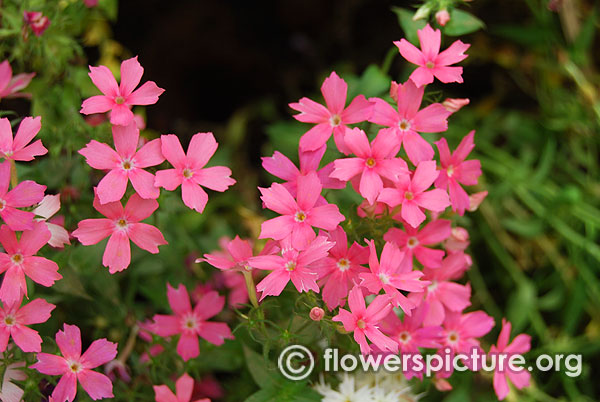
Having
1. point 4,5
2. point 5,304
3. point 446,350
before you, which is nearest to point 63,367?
point 5,304

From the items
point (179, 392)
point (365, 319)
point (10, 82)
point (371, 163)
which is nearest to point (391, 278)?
point (365, 319)

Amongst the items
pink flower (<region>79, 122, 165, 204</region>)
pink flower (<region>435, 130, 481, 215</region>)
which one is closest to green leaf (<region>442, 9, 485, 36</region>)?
pink flower (<region>435, 130, 481, 215</region>)

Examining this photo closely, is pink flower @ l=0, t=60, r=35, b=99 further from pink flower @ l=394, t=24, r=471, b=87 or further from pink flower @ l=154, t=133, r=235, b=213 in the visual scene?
pink flower @ l=394, t=24, r=471, b=87

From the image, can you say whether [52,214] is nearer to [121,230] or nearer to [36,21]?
[121,230]

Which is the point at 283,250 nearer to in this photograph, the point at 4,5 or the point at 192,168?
the point at 192,168

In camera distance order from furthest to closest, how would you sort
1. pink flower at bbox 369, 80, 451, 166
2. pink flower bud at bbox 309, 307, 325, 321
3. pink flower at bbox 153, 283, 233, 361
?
pink flower at bbox 153, 283, 233, 361, pink flower at bbox 369, 80, 451, 166, pink flower bud at bbox 309, 307, 325, 321

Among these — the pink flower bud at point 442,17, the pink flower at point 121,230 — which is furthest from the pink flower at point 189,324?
the pink flower bud at point 442,17
